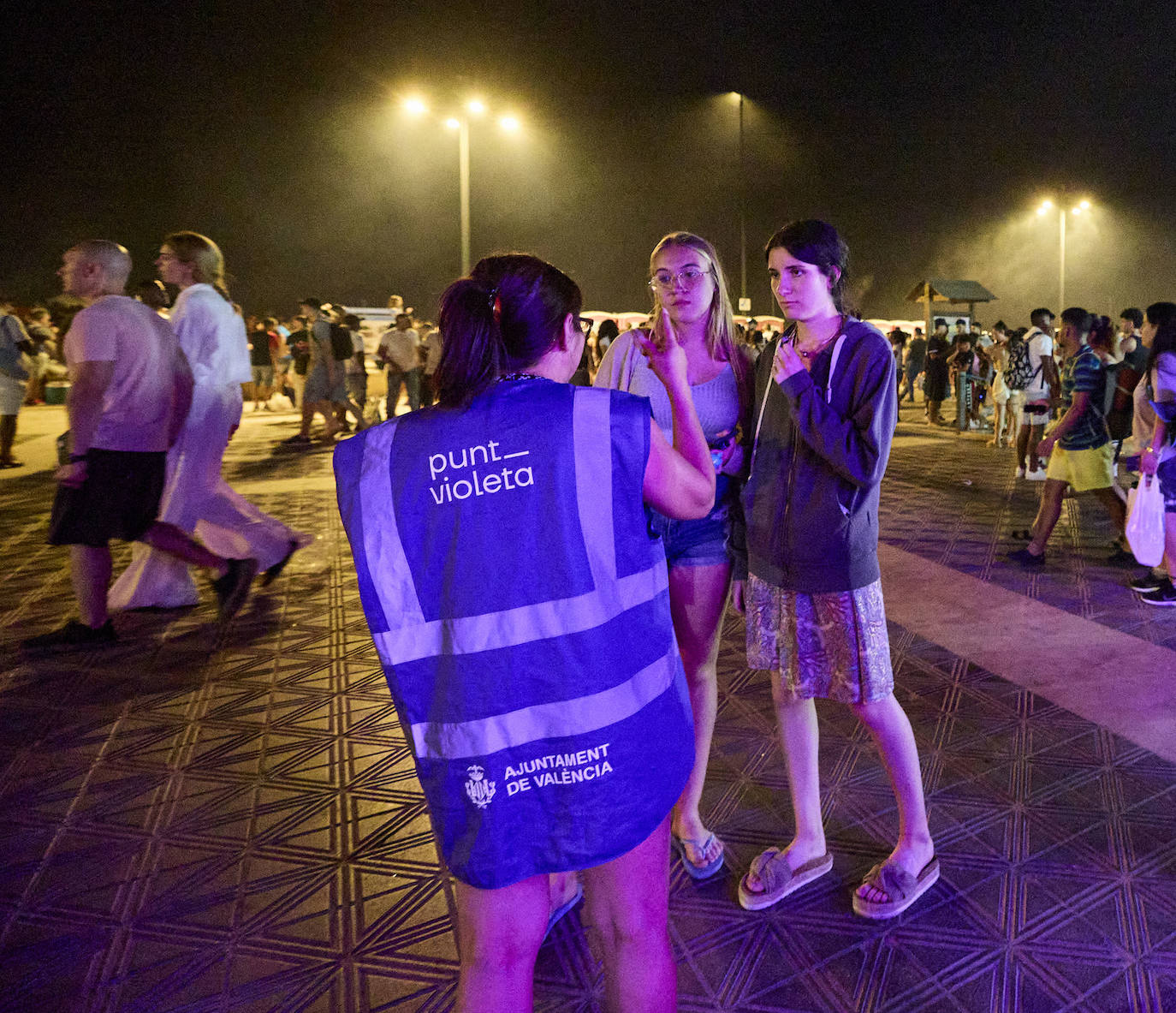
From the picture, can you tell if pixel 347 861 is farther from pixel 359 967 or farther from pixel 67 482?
pixel 67 482

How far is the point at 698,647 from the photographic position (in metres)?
2.45

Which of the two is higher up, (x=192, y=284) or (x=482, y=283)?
(x=192, y=284)

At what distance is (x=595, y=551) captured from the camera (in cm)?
137

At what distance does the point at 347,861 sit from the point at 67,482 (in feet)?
8.97

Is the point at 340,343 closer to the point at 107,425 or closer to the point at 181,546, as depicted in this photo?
the point at 181,546

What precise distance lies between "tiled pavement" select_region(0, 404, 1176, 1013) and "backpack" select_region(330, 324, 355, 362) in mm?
7105

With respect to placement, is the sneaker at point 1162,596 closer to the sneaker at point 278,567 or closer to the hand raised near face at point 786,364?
the hand raised near face at point 786,364

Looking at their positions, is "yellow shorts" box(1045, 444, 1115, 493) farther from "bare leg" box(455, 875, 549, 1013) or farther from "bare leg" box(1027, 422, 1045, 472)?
"bare leg" box(455, 875, 549, 1013)

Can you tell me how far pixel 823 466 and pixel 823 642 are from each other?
50cm

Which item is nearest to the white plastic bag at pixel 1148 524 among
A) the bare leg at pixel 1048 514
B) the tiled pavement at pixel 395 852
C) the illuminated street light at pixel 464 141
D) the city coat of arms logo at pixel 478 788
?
the tiled pavement at pixel 395 852

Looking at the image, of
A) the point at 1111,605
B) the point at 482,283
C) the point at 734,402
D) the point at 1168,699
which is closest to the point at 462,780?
the point at 482,283

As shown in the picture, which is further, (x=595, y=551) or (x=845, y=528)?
(x=845, y=528)

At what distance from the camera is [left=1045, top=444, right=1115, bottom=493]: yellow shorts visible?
5.56 metres

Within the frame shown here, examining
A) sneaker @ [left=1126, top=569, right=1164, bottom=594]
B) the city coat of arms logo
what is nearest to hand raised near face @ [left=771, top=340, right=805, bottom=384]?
the city coat of arms logo
